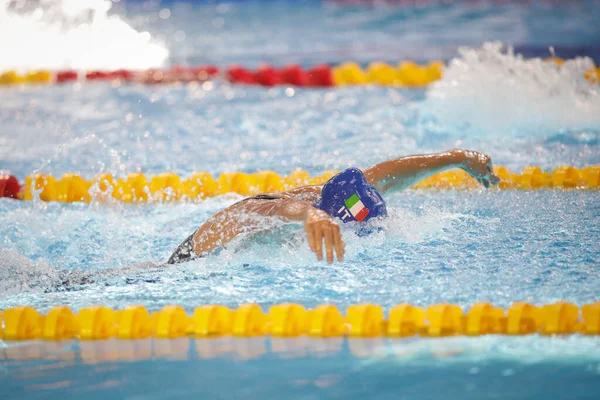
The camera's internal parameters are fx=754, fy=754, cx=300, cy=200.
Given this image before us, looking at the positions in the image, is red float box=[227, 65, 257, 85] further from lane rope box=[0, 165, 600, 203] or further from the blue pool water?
lane rope box=[0, 165, 600, 203]

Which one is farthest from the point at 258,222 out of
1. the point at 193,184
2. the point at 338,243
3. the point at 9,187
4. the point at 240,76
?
the point at 240,76

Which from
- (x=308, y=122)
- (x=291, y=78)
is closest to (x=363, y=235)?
(x=308, y=122)

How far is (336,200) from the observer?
3.21m

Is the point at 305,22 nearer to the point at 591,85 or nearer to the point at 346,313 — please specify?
the point at 591,85

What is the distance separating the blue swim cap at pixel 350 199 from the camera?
319 cm

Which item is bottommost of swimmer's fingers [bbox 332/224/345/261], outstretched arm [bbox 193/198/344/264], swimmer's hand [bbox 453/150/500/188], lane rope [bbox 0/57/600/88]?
swimmer's fingers [bbox 332/224/345/261]

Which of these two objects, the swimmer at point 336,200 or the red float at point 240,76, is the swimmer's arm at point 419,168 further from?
the red float at point 240,76

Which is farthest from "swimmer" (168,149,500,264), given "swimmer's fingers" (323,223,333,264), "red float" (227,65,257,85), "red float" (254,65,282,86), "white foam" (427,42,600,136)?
"red float" (227,65,257,85)

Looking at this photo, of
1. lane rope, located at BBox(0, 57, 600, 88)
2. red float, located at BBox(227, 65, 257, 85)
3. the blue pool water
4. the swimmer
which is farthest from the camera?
red float, located at BBox(227, 65, 257, 85)

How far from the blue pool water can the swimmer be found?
8 centimetres

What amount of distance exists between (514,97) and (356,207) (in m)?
3.47

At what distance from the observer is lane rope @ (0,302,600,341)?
2760mm

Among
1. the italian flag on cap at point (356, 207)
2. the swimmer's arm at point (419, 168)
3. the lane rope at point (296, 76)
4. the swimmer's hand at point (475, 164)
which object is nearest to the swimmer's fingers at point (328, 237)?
the italian flag on cap at point (356, 207)

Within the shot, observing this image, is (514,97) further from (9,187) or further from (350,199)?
(9,187)
